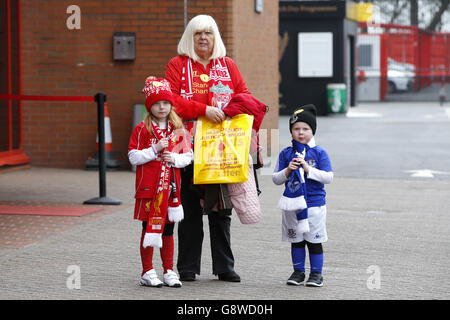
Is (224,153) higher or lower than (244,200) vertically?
higher

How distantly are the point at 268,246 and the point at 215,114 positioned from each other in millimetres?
2036

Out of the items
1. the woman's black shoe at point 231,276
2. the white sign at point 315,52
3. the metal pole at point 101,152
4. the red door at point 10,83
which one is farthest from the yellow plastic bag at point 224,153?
the white sign at point 315,52

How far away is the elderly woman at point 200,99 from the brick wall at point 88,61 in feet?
23.3

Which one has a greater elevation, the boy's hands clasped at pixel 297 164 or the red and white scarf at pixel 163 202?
the boy's hands clasped at pixel 297 164

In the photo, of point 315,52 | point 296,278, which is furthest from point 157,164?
point 315,52

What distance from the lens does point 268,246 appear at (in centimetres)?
802

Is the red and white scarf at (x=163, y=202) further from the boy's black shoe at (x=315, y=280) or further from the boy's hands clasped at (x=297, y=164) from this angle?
the boy's black shoe at (x=315, y=280)

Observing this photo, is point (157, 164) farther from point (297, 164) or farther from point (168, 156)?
point (297, 164)

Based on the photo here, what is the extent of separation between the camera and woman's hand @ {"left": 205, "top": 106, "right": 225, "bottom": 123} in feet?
20.8

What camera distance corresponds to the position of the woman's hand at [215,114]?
6.33 m

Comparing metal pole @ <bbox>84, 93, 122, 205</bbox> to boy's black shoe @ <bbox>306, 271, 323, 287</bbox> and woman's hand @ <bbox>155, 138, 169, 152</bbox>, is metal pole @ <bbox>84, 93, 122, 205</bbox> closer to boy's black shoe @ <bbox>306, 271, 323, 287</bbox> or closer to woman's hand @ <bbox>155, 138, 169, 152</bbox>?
woman's hand @ <bbox>155, 138, 169, 152</bbox>

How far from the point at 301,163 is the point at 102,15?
26.8 feet

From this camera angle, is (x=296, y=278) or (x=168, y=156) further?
(x=296, y=278)

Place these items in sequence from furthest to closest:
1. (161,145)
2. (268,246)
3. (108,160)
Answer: (108,160)
(268,246)
(161,145)
